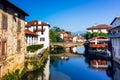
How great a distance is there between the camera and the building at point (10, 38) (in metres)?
20.8

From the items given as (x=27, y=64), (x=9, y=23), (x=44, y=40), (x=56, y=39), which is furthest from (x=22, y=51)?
(x=56, y=39)

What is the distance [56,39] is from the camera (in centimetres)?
9931

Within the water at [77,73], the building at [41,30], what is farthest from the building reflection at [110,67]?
the building at [41,30]

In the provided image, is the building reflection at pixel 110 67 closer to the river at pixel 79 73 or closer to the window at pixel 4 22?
the river at pixel 79 73

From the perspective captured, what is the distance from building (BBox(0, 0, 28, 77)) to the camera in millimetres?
20795

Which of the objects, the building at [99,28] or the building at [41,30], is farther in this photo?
the building at [99,28]

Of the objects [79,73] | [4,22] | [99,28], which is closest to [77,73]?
[79,73]

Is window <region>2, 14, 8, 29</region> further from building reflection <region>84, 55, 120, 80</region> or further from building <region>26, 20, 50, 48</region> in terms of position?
building <region>26, 20, 50, 48</region>

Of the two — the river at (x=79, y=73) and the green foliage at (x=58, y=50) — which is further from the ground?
the green foliage at (x=58, y=50)

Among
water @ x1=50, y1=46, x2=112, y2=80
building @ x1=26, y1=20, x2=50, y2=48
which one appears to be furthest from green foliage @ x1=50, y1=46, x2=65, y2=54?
water @ x1=50, y1=46, x2=112, y2=80

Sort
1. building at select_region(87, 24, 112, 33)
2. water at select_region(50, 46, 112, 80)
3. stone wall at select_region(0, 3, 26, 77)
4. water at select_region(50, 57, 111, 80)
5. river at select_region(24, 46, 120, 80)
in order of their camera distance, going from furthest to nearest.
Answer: building at select_region(87, 24, 112, 33)
water at select_region(50, 46, 112, 80)
water at select_region(50, 57, 111, 80)
river at select_region(24, 46, 120, 80)
stone wall at select_region(0, 3, 26, 77)

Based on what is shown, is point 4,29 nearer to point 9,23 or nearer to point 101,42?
point 9,23

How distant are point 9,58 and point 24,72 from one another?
632 centimetres

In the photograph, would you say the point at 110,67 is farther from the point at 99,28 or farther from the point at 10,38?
the point at 99,28
